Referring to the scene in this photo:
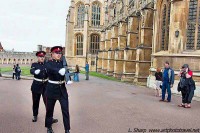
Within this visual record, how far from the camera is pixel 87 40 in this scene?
45469 mm

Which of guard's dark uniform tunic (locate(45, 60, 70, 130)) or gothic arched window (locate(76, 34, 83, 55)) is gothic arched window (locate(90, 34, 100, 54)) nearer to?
gothic arched window (locate(76, 34, 83, 55))

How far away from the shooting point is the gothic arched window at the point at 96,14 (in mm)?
47094

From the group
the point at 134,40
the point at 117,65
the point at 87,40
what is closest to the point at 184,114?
the point at 134,40

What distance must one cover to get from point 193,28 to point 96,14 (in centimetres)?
3556

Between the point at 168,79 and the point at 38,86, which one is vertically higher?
the point at 38,86

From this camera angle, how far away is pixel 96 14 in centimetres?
4738

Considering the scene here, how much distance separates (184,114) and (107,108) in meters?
2.86

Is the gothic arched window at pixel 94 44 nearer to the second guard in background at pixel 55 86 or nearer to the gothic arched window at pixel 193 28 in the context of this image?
the gothic arched window at pixel 193 28

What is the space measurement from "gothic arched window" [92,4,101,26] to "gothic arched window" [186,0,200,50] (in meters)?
34.6

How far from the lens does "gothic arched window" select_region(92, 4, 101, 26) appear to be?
155 ft

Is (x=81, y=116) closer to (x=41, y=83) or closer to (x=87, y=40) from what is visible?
(x=41, y=83)

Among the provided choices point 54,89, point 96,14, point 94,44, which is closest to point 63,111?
point 54,89

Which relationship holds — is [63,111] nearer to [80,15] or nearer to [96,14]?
[80,15]

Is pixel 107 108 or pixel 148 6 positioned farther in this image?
pixel 148 6
